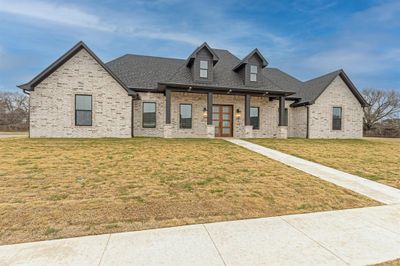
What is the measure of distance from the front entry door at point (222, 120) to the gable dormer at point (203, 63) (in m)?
2.78

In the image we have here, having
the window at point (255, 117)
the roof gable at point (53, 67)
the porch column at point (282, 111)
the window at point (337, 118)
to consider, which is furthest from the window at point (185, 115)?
the window at point (337, 118)

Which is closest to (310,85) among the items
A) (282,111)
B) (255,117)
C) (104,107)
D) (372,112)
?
(282,111)

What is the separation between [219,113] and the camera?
18250 mm

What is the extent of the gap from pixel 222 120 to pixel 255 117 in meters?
3.13

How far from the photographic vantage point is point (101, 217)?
3885 millimetres

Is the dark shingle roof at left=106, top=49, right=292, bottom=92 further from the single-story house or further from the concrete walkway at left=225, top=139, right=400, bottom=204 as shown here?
the concrete walkway at left=225, top=139, right=400, bottom=204

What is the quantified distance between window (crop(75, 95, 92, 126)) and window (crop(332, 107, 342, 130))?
19812mm

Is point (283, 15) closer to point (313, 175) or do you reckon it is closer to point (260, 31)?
point (260, 31)

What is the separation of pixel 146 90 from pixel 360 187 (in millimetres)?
14470

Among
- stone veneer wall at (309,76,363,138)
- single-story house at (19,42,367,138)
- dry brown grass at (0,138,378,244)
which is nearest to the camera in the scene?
dry brown grass at (0,138,378,244)

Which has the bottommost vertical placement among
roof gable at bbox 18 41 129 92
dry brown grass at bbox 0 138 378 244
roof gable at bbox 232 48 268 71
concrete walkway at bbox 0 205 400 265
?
concrete walkway at bbox 0 205 400 265

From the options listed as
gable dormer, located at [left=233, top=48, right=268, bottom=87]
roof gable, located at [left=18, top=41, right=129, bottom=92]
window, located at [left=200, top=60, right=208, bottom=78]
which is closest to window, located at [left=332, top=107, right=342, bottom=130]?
gable dormer, located at [left=233, top=48, right=268, bottom=87]

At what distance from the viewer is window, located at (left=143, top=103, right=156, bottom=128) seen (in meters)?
17.1

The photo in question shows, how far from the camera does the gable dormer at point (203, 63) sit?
16.3m
